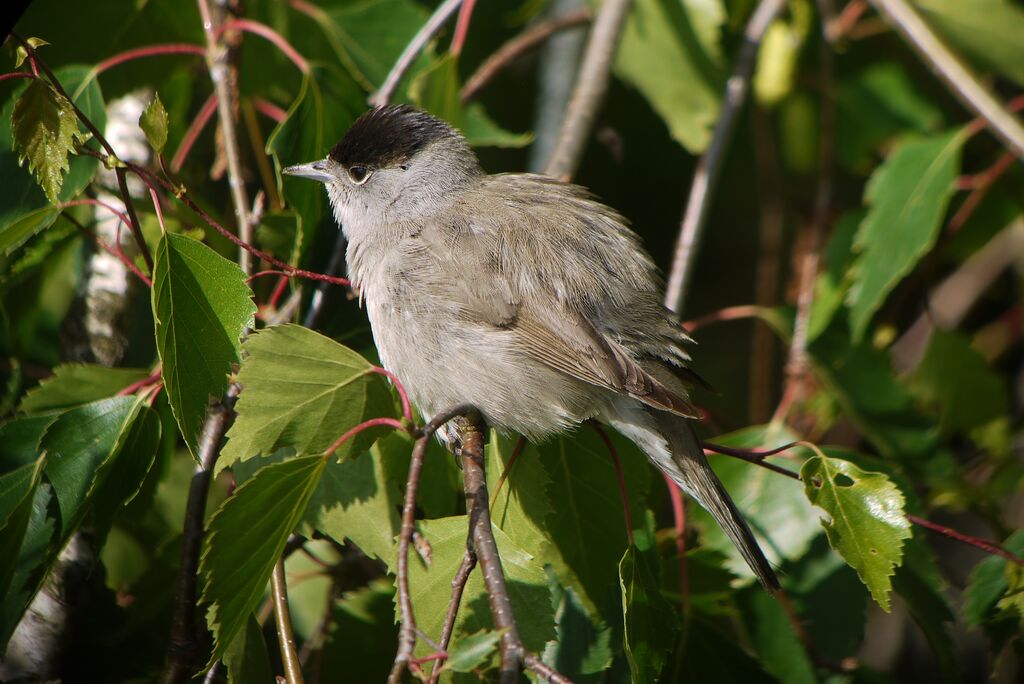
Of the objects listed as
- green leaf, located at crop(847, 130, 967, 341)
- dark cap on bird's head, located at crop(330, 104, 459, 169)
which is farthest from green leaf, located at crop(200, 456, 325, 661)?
green leaf, located at crop(847, 130, 967, 341)

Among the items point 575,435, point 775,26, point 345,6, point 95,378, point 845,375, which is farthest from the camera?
point 775,26

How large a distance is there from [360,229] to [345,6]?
101 cm

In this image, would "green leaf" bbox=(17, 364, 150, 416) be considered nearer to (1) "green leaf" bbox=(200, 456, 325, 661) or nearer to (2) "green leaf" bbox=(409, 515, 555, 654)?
(1) "green leaf" bbox=(200, 456, 325, 661)

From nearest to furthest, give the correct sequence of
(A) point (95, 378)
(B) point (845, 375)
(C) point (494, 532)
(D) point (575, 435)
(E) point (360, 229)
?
1. (C) point (494, 532)
2. (A) point (95, 378)
3. (D) point (575, 435)
4. (E) point (360, 229)
5. (B) point (845, 375)

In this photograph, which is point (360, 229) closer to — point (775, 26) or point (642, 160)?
point (775, 26)

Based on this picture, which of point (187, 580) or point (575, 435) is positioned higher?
point (575, 435)

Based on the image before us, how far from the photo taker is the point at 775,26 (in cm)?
Answer: 349

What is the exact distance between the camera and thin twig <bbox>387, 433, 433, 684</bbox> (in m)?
1.34

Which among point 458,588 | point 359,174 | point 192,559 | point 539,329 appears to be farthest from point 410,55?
point 458,588

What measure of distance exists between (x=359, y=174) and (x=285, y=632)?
128cm

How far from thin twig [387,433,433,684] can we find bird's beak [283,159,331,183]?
0.85 metres

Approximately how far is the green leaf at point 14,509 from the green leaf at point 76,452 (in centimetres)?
3

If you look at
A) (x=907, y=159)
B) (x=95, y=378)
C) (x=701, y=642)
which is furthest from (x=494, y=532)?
(x=907, y=159)

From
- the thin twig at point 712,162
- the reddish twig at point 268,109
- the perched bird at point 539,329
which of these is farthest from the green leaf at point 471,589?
the reddish twig at point 268,109
